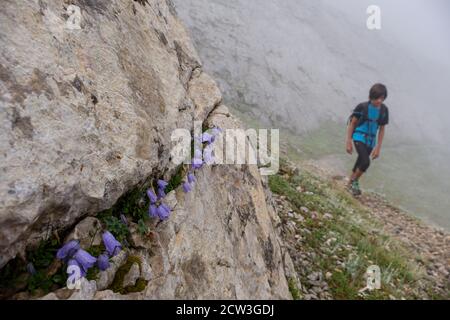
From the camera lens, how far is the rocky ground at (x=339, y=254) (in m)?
7.60

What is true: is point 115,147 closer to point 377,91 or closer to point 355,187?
point 377,91

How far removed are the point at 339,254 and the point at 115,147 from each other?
5748mm

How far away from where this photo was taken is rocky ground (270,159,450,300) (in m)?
7.60

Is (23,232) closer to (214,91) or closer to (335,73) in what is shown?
(214,91)

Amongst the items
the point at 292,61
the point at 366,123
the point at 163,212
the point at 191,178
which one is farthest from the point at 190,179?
the point at 292,61

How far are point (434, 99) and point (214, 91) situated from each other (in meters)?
68.0

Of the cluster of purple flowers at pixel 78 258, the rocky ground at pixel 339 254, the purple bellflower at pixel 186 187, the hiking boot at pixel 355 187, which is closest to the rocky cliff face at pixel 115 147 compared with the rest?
the purple bellflower at pixel 186 187

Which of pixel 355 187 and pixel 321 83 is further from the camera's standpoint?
pixel 321 83

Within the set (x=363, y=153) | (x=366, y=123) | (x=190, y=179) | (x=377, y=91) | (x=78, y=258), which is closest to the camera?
(x=78, y=258)

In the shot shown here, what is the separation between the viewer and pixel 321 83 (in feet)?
162

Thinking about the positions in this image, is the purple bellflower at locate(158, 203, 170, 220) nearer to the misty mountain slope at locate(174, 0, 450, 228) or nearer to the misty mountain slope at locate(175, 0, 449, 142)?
the misty mountain slope at locate(174, 0, 450, 228)

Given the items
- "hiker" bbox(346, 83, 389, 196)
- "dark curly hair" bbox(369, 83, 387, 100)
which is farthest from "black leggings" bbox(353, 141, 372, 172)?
"dark curly hair" bbox(369, 83, 387, 100)

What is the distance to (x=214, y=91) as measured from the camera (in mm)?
7562
